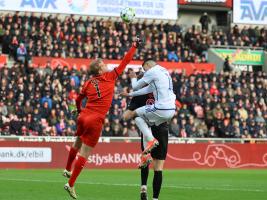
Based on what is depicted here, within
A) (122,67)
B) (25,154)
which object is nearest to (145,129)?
(122,67)

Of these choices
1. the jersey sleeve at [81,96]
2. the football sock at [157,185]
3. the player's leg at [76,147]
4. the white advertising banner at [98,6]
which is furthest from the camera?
the white advertising banner at [98,6]

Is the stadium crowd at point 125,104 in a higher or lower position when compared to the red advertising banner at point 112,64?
lower

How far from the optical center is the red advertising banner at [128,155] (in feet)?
91.5

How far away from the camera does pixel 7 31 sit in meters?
33.9

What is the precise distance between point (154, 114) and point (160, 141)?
0.48 m

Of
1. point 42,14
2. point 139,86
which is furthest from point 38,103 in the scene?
point 139,86

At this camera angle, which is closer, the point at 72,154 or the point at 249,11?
the point at 72,154

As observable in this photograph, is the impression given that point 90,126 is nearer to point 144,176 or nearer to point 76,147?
point 76,147

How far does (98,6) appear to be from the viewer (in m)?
40.8

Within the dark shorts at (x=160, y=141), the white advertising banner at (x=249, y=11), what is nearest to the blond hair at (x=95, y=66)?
the dark shorts at (x=160, y=141)

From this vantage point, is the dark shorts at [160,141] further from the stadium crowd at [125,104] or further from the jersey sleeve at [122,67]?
the stadium crowd at [125,104]

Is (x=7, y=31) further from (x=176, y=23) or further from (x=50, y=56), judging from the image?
(x=176, y=23)

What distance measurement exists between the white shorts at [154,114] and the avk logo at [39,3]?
25.6m

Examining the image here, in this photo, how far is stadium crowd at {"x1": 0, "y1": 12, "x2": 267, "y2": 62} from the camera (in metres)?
34.5
